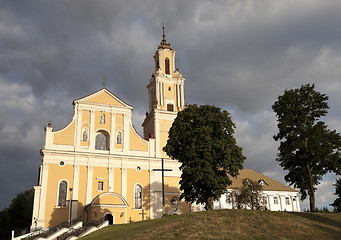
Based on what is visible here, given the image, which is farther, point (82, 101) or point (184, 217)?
point (82, 101)

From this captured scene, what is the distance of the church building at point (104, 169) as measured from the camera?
1636 inches

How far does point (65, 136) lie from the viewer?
45375 mm

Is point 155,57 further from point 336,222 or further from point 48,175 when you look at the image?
point 336,222

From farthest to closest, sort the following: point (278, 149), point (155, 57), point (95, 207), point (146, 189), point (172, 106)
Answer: point (155, 57) → point (172, 106) → point (146, 189) → point (95, 207) → point (278, 149)

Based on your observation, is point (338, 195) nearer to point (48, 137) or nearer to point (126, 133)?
point (126, 133)

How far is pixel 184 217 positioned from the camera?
1028 inches

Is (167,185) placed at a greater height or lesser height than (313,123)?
lesser

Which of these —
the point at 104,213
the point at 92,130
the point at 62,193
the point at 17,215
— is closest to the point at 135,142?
the point at 92,130

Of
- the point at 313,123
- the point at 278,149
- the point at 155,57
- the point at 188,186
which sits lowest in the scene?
the point at 188,186

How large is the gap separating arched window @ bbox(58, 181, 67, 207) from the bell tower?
Result: 12.7 metres

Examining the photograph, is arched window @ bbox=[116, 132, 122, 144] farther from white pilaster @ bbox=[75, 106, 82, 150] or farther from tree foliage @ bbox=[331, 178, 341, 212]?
tree foliage @ bbox=[331, 178, 341, 212]

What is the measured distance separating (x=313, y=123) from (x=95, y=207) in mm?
25090

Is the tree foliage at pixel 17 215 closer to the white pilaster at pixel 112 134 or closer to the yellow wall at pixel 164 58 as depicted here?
the white pilaster at pixel 112 134

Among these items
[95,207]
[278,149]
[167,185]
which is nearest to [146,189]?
[167,185]
